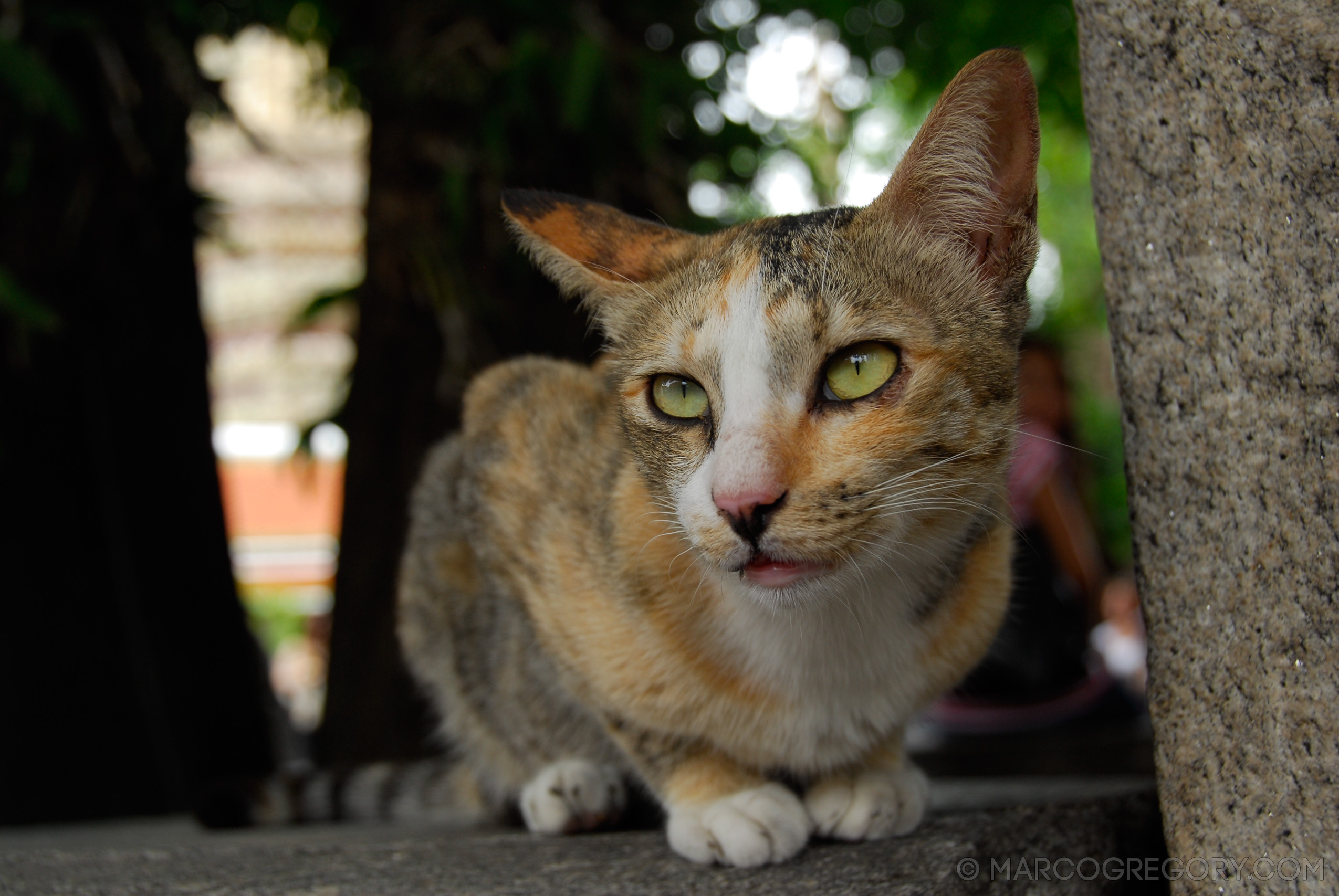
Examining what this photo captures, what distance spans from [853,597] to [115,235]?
3330 mm

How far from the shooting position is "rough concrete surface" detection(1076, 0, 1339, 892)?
4.92 ft

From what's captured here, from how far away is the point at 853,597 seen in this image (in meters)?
1.77

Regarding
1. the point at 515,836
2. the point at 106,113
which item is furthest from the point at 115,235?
the point at 515,836

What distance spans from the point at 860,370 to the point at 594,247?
595 millimetres

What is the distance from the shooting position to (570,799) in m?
2.15

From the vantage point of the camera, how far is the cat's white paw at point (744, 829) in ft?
5.69

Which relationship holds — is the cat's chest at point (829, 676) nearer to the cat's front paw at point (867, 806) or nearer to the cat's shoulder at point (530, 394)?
the cat's front paw at point (867, 806)

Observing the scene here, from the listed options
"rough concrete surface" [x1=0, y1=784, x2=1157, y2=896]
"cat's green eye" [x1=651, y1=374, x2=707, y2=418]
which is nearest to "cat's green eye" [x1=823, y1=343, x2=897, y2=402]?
"cat's green eye" [x1=651, y1=374, x2=707, y2=418]

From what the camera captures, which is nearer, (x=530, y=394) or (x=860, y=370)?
(x=860, y=370)

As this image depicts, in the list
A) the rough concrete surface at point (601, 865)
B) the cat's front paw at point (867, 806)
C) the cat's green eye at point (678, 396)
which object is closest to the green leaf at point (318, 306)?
the rough concrete surface at point (601, 865)

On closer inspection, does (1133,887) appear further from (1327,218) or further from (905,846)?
→ (1327,218)

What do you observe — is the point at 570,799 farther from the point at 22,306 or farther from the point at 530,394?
the point at 22,306

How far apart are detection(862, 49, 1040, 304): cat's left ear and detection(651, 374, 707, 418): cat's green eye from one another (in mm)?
432

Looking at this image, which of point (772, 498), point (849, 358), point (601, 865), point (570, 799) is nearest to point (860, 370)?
point (849, 358)
